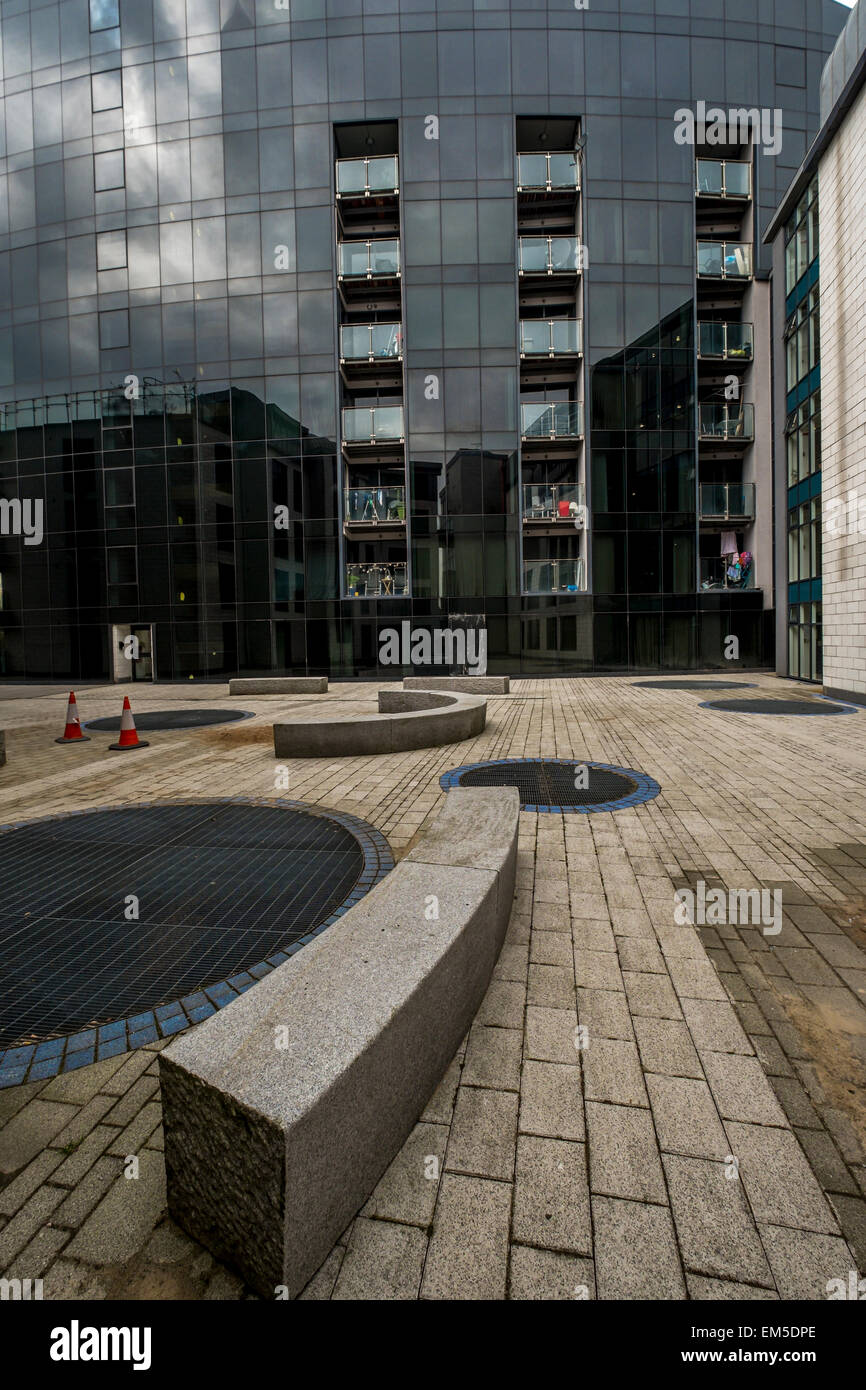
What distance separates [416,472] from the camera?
26.1 m

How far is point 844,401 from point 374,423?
16.4 m

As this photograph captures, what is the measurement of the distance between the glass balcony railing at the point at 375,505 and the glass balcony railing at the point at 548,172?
13.2 meters

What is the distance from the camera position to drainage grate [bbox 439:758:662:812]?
23.5 ft

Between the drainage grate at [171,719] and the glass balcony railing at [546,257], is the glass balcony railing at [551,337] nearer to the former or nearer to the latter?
the glass balcony railing at [546,257]

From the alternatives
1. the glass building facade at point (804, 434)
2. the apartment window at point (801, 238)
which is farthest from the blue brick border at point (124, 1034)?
the apartment window at point (801, 238)

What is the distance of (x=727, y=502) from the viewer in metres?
26.1

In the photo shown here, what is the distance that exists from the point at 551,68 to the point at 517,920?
112 ft

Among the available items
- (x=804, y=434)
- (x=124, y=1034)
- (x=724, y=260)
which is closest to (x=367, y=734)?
(x=124, y=1034)

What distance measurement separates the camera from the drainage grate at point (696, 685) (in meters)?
20.0

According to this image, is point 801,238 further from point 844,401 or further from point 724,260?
point 844,401

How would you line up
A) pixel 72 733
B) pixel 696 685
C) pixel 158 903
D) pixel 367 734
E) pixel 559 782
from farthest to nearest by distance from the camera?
pixel 696 685
pixel 72 733
pixel 367 734
pixel 559 782
pixel 158 903

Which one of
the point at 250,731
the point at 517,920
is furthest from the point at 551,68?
the point at 517,920

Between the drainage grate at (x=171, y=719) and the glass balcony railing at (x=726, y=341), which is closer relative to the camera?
the drainage grate at (x=171, y=719)
